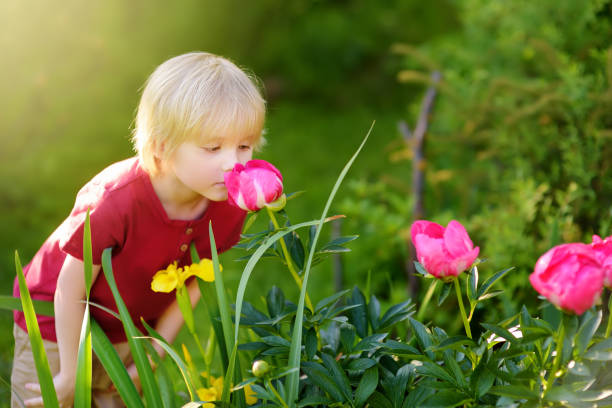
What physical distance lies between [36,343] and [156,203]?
0.34 m

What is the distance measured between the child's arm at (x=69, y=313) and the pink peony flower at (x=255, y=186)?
0.44 metres

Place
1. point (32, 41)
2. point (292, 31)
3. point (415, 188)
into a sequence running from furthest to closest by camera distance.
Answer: point (292, 31) < point (32, 41) < point (415, 188)

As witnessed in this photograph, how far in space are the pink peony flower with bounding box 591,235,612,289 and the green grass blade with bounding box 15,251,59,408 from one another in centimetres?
84

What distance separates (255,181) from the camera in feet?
2.98

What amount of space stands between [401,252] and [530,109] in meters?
0.79

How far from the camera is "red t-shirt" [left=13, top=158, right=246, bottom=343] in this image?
1.19m

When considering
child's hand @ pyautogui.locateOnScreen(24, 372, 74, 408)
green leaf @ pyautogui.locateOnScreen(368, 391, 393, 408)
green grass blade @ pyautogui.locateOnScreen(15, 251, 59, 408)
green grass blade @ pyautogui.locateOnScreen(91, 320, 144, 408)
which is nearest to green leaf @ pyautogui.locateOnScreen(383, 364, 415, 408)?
green leaf @ pyautogui.locateOnScreen(368, 391, 393, 408)

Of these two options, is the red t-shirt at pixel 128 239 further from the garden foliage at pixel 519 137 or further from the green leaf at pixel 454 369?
the garden foliage at pixel 519 137

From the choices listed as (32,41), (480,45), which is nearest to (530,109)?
(480,45)

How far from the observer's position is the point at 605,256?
33.6 inches

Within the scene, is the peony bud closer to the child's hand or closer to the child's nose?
the child's nose

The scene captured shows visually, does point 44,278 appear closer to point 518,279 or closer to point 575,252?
point 575,252

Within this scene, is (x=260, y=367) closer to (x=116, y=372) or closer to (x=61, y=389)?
(x=116, y=372)

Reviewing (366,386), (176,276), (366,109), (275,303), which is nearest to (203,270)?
(176,276)
